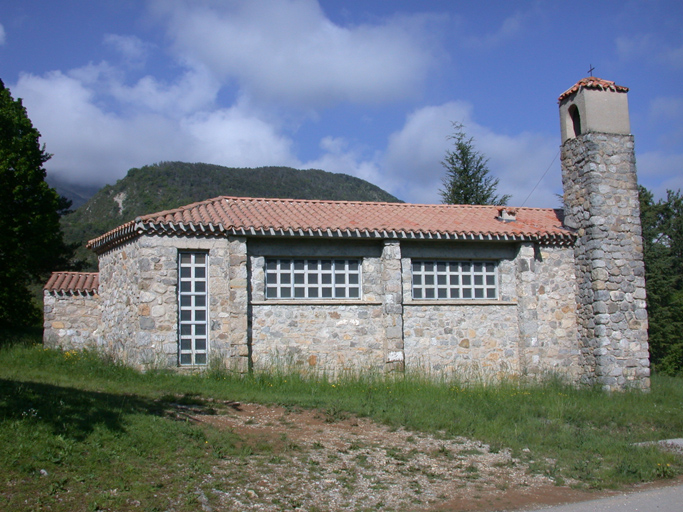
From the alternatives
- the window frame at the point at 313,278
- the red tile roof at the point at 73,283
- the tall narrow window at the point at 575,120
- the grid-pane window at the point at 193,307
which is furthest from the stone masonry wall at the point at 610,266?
the red tile roof at the point at 73,283

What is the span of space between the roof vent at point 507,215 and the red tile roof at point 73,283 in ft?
38.2

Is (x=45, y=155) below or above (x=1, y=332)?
above

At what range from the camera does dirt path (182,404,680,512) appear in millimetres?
7137

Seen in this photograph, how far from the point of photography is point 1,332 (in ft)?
67.7

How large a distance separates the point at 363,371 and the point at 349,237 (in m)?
3.33

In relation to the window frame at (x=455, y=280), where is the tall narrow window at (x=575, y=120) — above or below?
above

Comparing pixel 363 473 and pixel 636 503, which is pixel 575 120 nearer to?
pixel 636 503

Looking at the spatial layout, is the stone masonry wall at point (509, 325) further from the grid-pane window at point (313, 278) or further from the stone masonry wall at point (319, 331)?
the grid-pane window at point (313, 278)

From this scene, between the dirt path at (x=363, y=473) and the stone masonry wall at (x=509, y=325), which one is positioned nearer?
the dirt path at (x=363, y=473)

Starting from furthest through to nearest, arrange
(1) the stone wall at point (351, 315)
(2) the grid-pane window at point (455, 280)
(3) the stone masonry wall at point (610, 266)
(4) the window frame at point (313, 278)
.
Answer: (2) the grid-pane window at point (455, 280), (3) the stone masonry wall at point (610, 266), (4) the window frame at point (313, 278), (1) the stone wall at point (351, 315)

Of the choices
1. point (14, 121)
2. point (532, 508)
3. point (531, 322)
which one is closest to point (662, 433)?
point (531, 322)

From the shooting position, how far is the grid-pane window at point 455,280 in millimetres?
16172

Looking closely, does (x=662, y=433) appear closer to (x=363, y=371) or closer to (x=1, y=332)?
(x=363, y=371)

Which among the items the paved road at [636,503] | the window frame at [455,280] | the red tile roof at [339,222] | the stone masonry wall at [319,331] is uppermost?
the red tile roof at [339,222]
